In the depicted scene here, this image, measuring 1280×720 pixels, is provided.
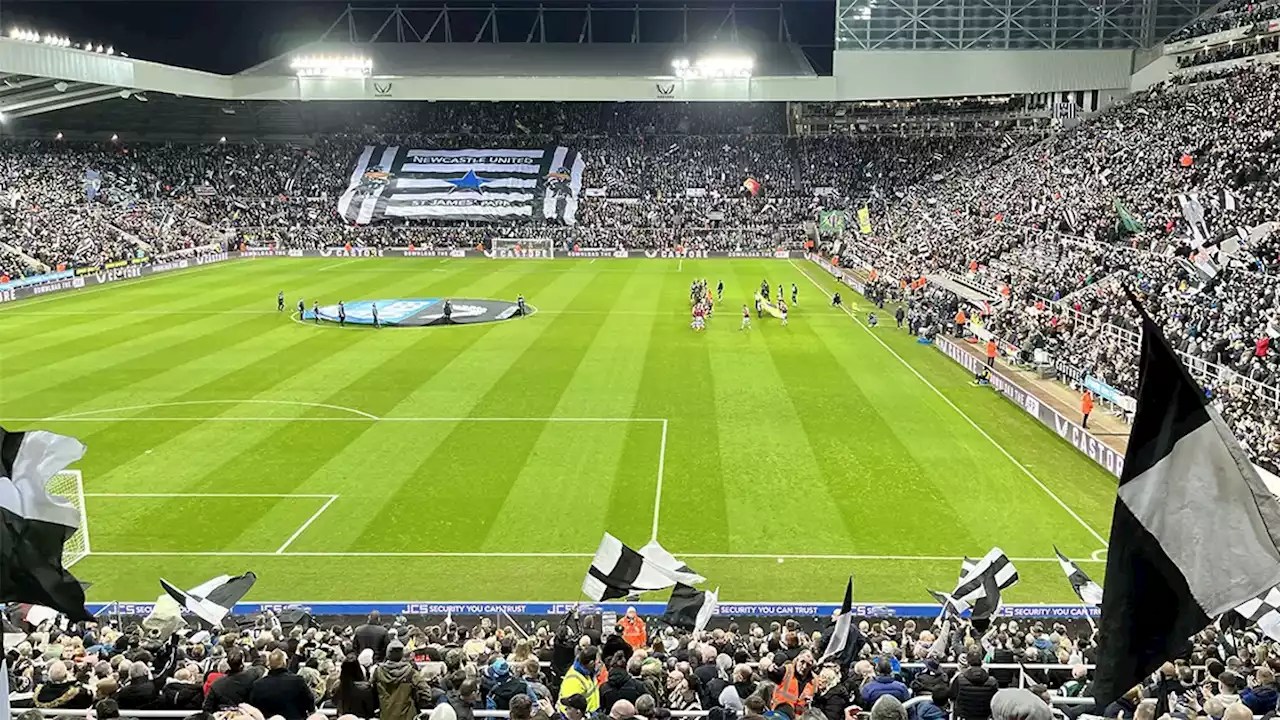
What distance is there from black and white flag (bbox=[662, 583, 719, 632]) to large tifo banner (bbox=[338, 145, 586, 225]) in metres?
71.1

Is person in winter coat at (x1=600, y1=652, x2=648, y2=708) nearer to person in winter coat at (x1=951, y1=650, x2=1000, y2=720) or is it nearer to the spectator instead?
the spectator

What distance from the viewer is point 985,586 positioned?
43.1ft

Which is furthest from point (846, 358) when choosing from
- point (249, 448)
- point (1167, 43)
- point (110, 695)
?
point (1167, 43)

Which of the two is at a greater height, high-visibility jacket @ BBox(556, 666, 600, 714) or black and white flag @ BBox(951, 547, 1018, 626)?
high-visibility jacket @ BBox(556, 666, 600, 714)

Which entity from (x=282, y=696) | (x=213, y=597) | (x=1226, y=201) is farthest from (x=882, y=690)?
(x=1226, y=201)

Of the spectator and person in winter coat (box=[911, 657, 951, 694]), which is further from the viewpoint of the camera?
person in winter coat (box=[911, 657, 951, 694])

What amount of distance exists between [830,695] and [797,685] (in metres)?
0.42

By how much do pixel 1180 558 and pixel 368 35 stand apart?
9848cm

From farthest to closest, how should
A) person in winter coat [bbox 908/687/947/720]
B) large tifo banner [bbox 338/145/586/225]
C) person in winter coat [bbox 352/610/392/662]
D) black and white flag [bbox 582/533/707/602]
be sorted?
large tifo banner [bbox 338/145/586/225] → black and white flag [bbox 582/533/707/602] → person in winter coat [bbox 352/610/392/662] → person in winter coat [bbox 908/687/947/720]

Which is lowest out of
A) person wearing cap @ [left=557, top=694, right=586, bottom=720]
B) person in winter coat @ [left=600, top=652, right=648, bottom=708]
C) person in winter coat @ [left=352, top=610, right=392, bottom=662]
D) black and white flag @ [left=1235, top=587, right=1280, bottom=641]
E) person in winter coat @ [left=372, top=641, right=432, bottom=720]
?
person in winter coat @ [left=352, top=610, right=392, bottom=662]

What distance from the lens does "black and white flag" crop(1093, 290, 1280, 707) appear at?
233 inches

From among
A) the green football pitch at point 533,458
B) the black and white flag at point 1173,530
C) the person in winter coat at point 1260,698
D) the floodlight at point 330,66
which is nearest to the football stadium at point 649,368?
the black and white flag at point 1173,530

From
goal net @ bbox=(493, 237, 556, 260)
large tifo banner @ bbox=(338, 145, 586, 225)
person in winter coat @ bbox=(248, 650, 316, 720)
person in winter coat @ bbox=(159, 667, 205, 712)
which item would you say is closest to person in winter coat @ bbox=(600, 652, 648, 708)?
person in winter coat @ bbox=(248, 650, 316, 720)

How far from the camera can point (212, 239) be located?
7531 centimetres
